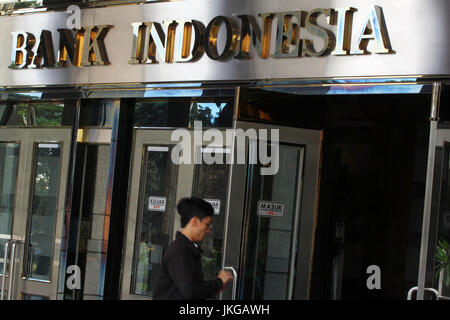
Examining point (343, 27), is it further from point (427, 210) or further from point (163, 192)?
point (163, 192)

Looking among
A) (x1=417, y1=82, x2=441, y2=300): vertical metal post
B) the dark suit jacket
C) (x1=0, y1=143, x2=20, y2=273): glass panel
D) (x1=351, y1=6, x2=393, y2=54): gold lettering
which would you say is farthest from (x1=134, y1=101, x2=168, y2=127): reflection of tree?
(x1=417, y1=82, x2=441, y2=300): vertical metal post

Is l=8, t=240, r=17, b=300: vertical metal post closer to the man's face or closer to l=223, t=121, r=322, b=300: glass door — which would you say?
l=223, t=121, r=322, b=300: glass door

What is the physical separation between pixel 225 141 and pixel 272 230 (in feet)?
2.77

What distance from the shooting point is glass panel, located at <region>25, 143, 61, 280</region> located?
761 centimetres

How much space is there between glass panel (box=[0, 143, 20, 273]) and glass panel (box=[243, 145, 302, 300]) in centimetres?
275

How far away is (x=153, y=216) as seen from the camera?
7.10m

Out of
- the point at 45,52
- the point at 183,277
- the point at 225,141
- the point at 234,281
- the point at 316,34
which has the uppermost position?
the point at 316,34

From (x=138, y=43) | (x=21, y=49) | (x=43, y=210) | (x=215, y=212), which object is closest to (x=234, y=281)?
(x=215, y=212)

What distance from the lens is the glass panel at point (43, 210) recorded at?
7.61 m

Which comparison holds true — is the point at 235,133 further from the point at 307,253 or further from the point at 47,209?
the point at 47,209

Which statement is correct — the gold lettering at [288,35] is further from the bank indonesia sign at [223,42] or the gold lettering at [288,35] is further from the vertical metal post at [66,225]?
the vertical metal post at [66,225]

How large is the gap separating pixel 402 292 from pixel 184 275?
2861mm

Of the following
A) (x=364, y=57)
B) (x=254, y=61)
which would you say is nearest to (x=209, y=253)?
(x=254, y=61)
